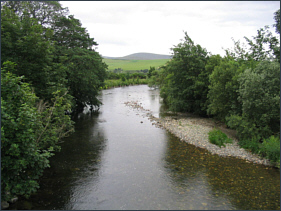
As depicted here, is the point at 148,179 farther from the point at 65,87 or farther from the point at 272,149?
the point at 65,87

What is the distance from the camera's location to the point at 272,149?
48.1ft

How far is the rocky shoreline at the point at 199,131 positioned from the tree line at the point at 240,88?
0.76m

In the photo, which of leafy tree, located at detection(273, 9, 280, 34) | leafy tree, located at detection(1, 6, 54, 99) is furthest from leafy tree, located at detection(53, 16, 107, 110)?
leafy tree, located at detection(273, 9, 280, 34)

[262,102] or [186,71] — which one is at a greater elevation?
[186,71]

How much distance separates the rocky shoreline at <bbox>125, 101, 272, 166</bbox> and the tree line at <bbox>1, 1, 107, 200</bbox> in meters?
9.01

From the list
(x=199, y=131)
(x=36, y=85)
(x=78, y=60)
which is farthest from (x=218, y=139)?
(x=78, y=60)

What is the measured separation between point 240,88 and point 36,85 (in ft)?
49.9

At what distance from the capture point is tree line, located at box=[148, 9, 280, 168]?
53.1ft

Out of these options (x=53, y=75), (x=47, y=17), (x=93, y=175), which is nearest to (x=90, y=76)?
(x=53, y=75)

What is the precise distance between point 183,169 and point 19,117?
9.11 meters

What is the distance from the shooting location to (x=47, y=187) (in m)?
11.5

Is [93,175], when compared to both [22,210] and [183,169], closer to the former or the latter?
[22,210]

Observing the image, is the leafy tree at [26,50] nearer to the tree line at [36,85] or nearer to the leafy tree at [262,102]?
the tree line at [36,85]

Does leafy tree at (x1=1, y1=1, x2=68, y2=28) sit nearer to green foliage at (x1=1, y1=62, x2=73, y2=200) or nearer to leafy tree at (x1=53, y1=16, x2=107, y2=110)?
leafy tree at (x1=53, y1=16, x2=107, y2=110)
